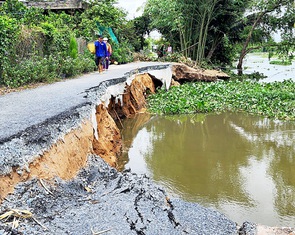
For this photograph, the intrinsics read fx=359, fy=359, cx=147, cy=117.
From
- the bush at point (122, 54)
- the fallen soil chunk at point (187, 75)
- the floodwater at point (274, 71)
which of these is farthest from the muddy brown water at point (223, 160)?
the floodwater at point (274, 71)

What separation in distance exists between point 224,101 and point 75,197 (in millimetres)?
10702

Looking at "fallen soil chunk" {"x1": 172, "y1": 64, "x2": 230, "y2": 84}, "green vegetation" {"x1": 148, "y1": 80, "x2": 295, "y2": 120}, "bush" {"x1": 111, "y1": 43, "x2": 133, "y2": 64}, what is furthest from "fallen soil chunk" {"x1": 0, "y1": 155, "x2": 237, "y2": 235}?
"bush" {"x1": 111, "y1": 43, "x2": 133, "y2": 64}

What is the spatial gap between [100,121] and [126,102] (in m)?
4.89

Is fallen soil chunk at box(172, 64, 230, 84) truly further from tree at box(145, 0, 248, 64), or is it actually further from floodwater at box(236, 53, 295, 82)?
floodwater at box(236, 53, 295, 82)

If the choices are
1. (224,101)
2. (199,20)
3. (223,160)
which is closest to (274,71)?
(199,20)

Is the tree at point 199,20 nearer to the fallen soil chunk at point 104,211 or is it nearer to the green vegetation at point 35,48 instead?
the green vegetation at point 35,48

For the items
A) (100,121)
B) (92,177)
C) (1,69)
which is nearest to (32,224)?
(92,177)

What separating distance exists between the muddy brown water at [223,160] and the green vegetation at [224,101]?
655mm

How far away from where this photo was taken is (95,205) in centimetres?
370

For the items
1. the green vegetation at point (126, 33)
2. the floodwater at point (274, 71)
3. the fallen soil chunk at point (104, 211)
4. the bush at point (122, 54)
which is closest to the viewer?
the fallen soil chunk at point (104, 211)

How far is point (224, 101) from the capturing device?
13859mm

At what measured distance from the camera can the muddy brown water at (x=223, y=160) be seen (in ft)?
18.6

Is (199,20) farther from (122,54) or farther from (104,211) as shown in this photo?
(104,211)

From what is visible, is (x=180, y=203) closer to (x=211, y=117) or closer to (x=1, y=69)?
(x=1, y=69)
